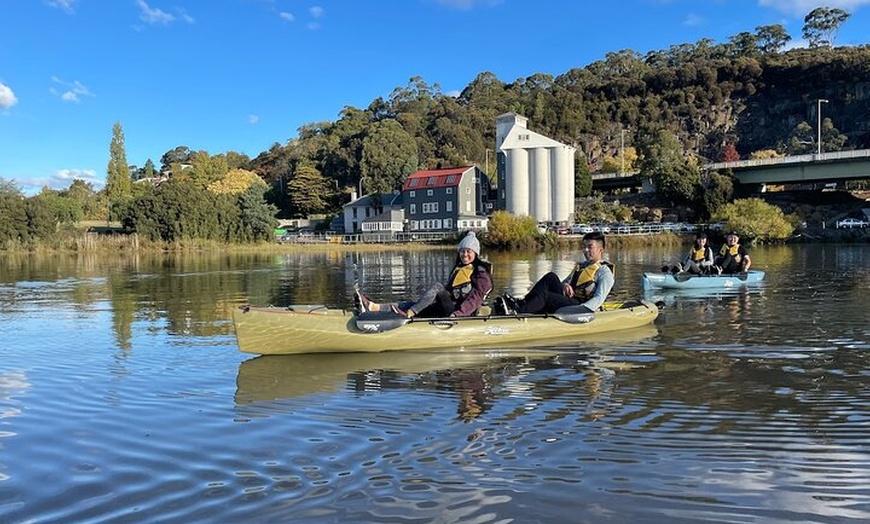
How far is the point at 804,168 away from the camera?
6825 centimetres

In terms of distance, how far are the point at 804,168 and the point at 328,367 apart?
2841 inches

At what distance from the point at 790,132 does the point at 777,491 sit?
137128 millimetres

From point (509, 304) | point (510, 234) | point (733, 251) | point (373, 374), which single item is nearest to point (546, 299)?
point (509, 304)

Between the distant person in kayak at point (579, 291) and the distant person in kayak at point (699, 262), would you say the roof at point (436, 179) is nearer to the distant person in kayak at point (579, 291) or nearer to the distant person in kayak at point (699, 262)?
the distant person in kayak at point (699, 262)

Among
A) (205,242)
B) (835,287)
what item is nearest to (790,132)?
(205,242)

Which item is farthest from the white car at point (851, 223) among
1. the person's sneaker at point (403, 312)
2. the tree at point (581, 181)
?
the person's sneaker at point (403, 312)

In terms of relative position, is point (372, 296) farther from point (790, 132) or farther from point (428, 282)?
point (790, 132)

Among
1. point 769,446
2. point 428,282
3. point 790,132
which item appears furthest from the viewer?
→ point 790,132

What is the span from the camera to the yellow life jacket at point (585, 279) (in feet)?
39.0

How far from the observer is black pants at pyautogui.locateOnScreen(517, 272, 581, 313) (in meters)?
11.4

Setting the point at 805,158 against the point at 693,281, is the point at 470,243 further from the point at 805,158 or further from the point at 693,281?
the point at 805,158

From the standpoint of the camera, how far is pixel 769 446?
Answer: 5.86 meters

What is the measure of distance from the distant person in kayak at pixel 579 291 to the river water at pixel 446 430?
0.79 meters

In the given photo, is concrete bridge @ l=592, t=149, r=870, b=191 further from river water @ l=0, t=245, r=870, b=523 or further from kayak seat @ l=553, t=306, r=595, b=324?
kayak seat @ l=553, t=306, r=595, b=324
